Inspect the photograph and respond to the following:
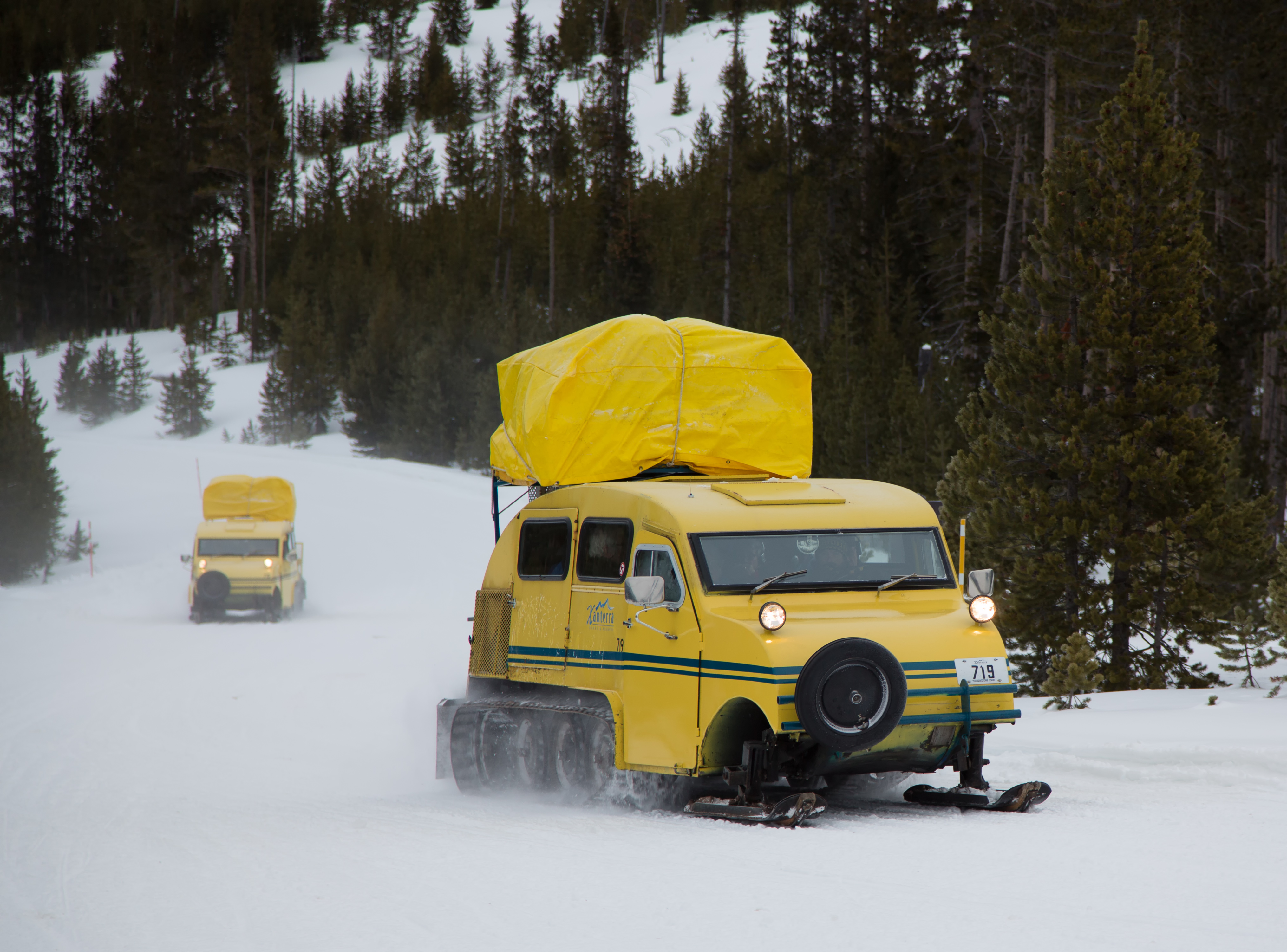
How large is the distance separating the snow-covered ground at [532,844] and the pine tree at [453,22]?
443ft

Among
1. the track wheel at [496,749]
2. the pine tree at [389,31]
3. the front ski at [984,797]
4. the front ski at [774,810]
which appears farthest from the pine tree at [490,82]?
the front ski at [774,810]

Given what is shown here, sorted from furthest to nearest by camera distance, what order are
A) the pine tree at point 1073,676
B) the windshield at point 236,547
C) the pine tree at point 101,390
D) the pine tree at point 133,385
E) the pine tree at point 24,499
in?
the pine tree at point 133,385, the pine tree at point 101,390, the pine tree at point 24,499, the windshield at point 236,547, the pine tree at point 1073,676

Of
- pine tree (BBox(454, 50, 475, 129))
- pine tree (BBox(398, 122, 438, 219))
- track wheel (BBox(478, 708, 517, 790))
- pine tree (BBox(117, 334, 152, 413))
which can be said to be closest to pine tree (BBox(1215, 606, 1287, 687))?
track wheel (BBox(478, 708, 517, 790))

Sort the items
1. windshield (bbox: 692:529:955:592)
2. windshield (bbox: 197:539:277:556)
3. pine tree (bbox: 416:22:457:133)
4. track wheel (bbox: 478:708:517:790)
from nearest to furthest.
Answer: windshield (bbox: 692:529:955:592) → track wheel (bbox: 478:708:517:790) → windshield (bbox: 197:539:277:556) → pine tree (bbox: 416:22:457:133)

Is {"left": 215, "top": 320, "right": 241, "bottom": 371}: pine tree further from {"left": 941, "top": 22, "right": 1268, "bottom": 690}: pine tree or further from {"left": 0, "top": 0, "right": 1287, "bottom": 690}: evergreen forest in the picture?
{"left": 941, "top": 22, "right": 1268, "bottom": 690}: pine tree

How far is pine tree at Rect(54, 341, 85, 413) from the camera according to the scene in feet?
203

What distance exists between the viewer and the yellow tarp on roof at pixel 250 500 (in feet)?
92.5

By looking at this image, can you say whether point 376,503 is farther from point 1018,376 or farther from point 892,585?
point 892,585

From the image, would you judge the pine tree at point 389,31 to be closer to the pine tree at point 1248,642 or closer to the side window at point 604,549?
the pine tree at point 1248,642

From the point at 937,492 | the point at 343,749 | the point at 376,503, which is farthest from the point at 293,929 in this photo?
the point at 376,503

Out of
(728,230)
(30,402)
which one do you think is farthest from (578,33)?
(30,402)

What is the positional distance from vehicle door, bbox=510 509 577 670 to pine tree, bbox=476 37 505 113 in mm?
108278

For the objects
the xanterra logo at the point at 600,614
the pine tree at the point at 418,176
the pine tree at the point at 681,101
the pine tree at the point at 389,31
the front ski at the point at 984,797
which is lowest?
the front ski at the point at 984,797

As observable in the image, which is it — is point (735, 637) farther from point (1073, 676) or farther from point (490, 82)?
point (490, 82)
